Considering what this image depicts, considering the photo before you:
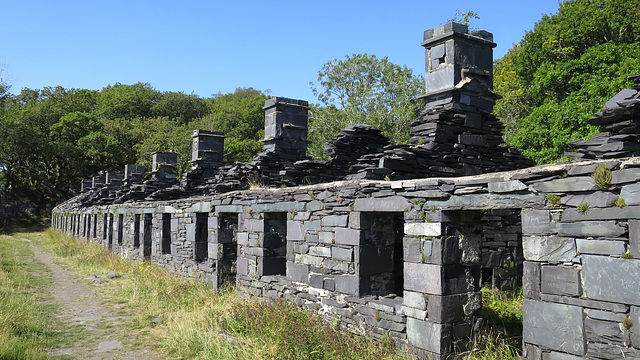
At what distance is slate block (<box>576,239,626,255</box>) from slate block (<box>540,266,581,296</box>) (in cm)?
22

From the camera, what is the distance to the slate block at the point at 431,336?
5297mm

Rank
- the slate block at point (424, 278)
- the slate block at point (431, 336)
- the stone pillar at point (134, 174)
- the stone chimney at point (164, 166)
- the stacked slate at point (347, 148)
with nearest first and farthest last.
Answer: the slate block at point (431, 336), the slate block at point (424, 278), the stacked slate at point (347, 148), the stone chimney at point (164, 166), the stone pillar at point (134, 174)

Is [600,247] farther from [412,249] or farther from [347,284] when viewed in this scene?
[347,284]

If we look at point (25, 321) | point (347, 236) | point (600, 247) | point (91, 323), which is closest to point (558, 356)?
point (600, 247)

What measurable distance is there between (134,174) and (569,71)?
22.5m

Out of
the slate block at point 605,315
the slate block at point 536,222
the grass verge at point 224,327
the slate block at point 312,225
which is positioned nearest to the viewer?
the slate block at point 605,315

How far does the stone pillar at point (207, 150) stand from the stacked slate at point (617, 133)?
1381cm

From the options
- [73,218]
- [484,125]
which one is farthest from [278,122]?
[73,218]

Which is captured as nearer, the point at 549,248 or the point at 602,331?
the point at 602,331

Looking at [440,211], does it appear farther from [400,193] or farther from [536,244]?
[536,244]

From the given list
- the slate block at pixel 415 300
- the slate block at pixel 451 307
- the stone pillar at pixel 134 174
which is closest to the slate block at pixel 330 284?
the slate block at pixel 415 300

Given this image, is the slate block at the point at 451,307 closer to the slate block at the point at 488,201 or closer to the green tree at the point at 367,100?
the slate block at the point at 488,201

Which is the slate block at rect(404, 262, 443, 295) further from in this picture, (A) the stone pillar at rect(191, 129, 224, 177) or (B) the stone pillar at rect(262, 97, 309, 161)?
(A) the stone pillar at rect(191, 129, 224, 177)

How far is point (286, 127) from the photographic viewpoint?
42.9 feet
